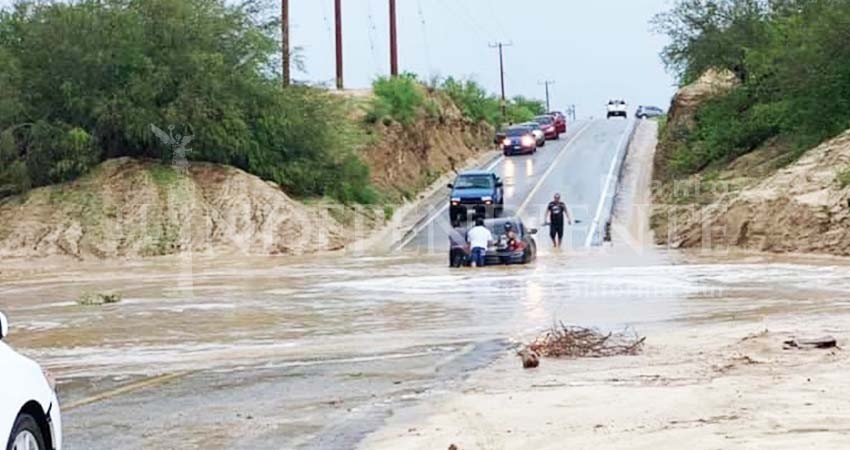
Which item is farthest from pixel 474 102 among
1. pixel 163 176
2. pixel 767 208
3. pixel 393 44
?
pixel 767 208

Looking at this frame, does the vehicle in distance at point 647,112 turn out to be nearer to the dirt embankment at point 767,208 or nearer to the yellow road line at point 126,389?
the dirt embankment at point 767,208

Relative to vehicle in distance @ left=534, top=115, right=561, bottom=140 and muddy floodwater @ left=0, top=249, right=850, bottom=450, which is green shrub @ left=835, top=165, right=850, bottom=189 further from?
vehicle in distance @ left=534, top=115, right=561, bottom=140

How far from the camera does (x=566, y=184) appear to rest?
60.2 m

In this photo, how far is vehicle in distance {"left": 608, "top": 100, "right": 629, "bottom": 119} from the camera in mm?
106750

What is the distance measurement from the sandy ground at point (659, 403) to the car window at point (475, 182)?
36.4 metres

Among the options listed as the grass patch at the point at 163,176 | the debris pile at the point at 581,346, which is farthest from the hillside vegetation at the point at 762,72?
the debris pile at the point at 581,346

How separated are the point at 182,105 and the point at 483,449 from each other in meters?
40.2

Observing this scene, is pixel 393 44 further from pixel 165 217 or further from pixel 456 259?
pixel 456 259

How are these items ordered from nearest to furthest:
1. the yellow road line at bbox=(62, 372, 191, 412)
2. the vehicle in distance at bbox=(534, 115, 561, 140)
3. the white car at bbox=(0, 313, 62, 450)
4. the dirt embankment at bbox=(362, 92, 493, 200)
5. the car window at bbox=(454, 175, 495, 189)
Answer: the white car at bbox=(0, 313, 62, 450)
the yellow road line at bbox=(62, 372, 191, 412)
the car window at bbox=(454, 175, 495, 189)
the dirt embankment at bbox=(362, 92, 493, 200)
the vehicle in distance at bbox=(534, 115, 561, 140)

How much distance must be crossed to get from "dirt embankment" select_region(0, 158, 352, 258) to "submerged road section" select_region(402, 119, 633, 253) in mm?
4312

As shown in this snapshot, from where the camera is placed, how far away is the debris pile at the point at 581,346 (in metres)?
14.3

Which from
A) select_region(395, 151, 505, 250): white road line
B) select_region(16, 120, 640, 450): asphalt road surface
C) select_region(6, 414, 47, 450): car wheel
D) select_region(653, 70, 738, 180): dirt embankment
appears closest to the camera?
select_region(6, 414, 47, 450): car wheel

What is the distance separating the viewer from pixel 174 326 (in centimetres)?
2067

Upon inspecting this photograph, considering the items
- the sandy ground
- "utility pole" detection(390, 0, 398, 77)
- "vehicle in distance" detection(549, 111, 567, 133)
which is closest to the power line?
"utility pole" detection(390, 0, 398, 77)
